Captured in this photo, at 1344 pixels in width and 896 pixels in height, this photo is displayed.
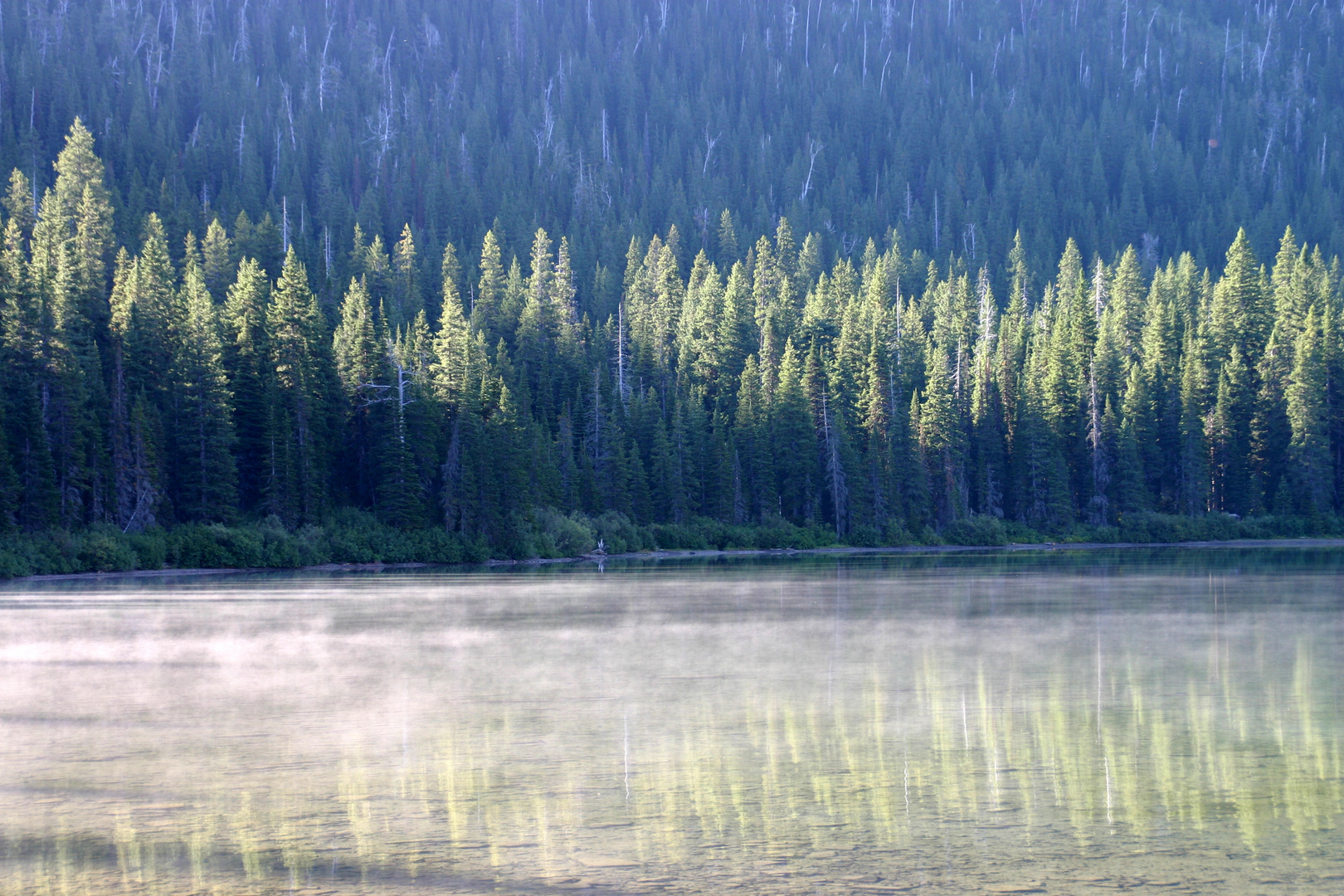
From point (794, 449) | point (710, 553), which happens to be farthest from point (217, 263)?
A: point (710, 553)

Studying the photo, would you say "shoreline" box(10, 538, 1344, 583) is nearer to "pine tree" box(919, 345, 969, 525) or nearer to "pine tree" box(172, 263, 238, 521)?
"pine tree" box(172, 263, 238, 521)

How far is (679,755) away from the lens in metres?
14.3

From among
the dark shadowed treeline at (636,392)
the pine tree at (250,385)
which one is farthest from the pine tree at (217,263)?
the pine tree at (250,385)

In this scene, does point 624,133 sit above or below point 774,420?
above

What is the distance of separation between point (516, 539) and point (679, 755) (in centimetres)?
5339

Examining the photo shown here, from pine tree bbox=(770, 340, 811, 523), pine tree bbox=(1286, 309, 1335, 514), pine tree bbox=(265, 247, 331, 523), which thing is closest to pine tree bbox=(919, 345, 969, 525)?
pine tree bbox=(770, 340, 811, 523)

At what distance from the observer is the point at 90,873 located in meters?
10.1

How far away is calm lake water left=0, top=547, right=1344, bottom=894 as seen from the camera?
10195 mm

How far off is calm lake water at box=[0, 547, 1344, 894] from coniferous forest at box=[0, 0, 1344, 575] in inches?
1340

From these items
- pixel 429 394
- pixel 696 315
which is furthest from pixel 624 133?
pixel 429 394

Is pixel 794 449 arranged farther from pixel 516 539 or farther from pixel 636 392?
pixel 516 539

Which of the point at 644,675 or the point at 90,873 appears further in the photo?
the point at 644,675

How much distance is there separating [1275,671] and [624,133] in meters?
173

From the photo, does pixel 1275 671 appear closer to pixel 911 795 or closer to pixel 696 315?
pixel 911 795
